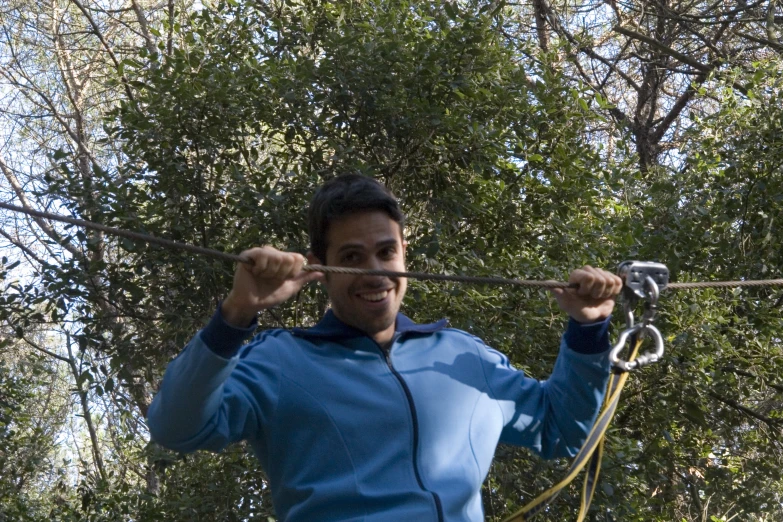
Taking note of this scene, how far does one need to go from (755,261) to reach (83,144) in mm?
5738

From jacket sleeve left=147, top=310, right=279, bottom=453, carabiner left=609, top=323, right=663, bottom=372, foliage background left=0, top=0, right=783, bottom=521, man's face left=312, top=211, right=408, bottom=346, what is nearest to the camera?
jacket sleeve left=147, top=310, right=279, bottom=453

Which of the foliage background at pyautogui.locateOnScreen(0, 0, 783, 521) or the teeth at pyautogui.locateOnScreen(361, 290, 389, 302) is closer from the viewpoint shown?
the teeth at pyautogui.locateOnScreen(361, 290, 389, 302)

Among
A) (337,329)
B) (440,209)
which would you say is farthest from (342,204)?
(440,209)

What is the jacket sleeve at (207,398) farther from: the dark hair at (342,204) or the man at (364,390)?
the dark hair at (342,204)

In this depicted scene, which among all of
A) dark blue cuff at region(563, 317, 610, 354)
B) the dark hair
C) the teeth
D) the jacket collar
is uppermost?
the dark hair

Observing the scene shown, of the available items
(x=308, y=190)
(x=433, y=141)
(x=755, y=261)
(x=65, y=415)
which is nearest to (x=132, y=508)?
(x=308, y=190)

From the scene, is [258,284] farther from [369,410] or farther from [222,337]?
[369,410]

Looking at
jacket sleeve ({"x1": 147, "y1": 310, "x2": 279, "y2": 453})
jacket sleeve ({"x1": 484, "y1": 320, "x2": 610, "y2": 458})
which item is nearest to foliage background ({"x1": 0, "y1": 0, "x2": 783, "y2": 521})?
jacket sleeve ({"x1": 484, "y1": 320, "x2": 610, "y2": 458})

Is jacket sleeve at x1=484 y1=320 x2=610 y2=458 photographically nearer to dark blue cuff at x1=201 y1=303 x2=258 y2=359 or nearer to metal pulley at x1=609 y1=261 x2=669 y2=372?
metal pulley at x1=609 y1=261 x2=669 y2=372

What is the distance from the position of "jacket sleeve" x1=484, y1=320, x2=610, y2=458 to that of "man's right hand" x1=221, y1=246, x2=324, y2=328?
0.56m

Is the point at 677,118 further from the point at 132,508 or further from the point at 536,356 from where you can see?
the point at 132,508

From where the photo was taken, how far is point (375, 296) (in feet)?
6.61

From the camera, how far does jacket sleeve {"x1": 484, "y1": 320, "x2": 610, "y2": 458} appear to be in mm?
2031

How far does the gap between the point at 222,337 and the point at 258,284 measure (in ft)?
0.37
